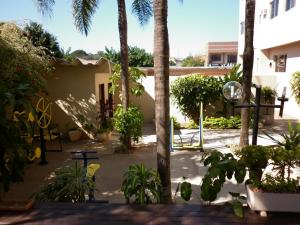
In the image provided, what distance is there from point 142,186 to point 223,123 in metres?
8.90

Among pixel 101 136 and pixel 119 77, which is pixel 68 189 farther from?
pixel 119 77

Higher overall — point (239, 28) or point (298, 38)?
point (239, 28)

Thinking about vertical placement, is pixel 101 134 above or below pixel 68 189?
below

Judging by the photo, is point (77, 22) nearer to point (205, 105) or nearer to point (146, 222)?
point (205, 105)

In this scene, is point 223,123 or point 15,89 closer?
point 15,89

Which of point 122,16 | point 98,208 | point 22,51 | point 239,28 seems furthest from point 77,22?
point 239,28

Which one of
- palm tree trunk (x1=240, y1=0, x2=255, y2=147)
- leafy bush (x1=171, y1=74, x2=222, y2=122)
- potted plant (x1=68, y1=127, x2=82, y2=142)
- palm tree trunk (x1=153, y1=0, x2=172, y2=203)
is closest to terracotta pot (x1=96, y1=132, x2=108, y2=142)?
potted plant (x1=68, y1=127, x2=82, y2=142)

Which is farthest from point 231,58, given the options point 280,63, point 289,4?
point 289,4

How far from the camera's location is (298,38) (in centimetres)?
1339

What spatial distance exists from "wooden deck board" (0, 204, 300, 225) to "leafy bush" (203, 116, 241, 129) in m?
9.16

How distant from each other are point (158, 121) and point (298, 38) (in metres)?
11.9

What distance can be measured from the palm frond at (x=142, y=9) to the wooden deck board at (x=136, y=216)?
8.51m

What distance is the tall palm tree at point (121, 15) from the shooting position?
349 inches

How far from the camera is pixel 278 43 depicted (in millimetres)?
16516
